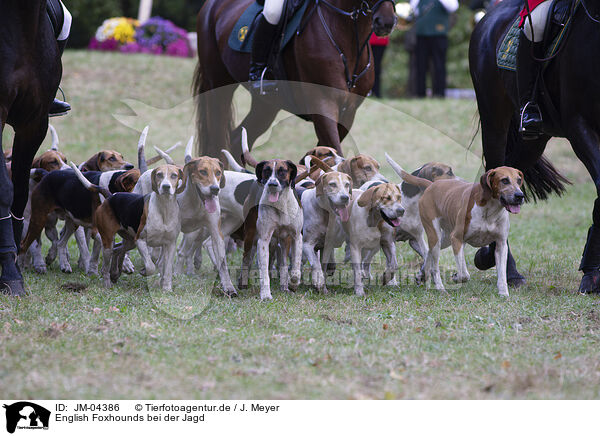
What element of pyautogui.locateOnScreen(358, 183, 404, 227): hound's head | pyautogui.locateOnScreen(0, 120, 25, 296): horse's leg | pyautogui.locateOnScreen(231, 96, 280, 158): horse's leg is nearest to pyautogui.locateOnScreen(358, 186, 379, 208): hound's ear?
pyautogui.locateOnScreen(358, 183, 404, 227): hound's head

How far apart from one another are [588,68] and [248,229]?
2.83m

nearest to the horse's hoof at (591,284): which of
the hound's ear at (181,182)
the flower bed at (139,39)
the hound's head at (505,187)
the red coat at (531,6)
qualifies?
the hound's head at (505,187)

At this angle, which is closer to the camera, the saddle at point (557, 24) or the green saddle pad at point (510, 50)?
the saddle at point (557, 24)

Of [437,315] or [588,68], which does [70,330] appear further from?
[588,68]

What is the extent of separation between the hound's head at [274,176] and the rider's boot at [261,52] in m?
1.93

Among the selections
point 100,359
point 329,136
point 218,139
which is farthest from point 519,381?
point 218,139

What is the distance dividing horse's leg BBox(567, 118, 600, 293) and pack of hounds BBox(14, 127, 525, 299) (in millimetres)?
499

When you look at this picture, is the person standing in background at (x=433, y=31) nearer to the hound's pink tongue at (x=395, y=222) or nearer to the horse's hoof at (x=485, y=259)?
the horse's hoof at (x=485, y=259)

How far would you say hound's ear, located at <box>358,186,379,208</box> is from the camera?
6734mm

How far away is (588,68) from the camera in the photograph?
616cm

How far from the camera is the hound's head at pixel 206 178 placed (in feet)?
21.4

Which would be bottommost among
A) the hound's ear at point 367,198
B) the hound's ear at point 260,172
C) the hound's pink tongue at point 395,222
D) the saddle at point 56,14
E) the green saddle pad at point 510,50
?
the hound's pink tongue at point 395,222

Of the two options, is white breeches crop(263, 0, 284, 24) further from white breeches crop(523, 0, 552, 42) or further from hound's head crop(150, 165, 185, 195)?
white breeches crop(523, 0, 552, 42)

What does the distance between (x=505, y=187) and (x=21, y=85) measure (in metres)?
3.57
